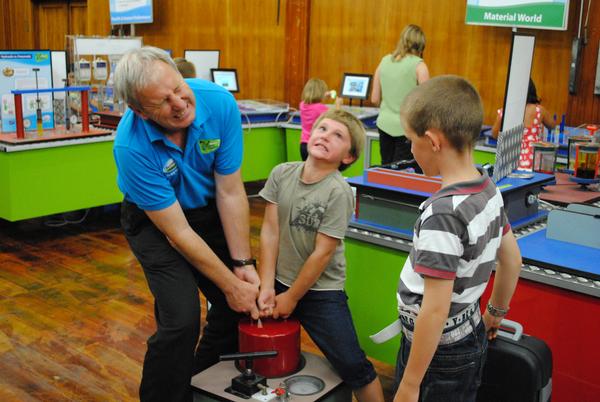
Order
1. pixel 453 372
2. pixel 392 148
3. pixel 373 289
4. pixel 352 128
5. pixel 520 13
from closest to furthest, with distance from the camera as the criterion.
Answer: pixel 453 372
pixel 352 128
pixel 373 289
pixel 520 13
pixel 392 148

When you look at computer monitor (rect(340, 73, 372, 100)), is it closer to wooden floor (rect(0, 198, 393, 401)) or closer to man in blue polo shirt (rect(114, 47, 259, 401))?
wooden floor (rect(0, 198, 393, 401))

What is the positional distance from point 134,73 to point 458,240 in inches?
35.6

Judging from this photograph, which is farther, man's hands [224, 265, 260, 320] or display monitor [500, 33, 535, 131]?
display monitor [500, 33, 535, 131]

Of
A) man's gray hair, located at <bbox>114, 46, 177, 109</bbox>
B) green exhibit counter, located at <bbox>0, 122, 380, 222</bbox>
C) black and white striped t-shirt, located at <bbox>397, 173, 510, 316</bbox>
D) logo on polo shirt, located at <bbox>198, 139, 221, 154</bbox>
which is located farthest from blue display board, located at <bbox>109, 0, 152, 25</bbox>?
black and white striped t-shirt, located at <bbox>397, 173, 510, 316</bbox>

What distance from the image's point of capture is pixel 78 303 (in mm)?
3490

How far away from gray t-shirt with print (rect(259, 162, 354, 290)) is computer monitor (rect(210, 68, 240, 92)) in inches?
171

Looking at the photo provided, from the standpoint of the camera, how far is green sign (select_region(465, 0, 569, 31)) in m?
4.65

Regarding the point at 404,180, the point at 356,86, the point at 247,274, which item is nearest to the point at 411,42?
the point at 356,86

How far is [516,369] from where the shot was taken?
1.72m

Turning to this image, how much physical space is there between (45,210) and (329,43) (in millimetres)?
3357

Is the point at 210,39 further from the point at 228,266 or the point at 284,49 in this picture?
the point at 228,266

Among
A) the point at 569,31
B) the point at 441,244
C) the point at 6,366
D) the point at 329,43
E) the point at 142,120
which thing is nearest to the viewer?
the point at 441,244

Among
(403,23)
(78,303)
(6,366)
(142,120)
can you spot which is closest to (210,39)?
(403,23)

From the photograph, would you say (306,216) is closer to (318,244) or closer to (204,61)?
(318,244)
